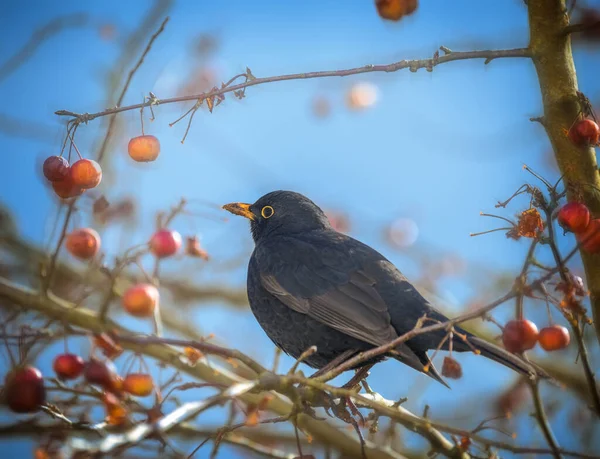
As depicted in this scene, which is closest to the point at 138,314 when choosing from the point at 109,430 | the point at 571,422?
the point at 109,430

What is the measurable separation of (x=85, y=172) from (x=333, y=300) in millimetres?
1506

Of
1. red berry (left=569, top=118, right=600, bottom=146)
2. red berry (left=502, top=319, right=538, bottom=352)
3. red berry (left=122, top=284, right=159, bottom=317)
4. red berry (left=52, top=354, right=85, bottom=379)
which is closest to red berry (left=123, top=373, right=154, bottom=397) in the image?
red berry (left=52, top=354, right=85, bottom=379)

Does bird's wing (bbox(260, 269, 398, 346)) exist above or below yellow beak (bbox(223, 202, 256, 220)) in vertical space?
below

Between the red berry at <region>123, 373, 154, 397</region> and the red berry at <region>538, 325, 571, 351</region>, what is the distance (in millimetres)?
1593

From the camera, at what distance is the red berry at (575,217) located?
2.56 m

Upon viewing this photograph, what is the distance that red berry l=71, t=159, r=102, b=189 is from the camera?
9.36ft

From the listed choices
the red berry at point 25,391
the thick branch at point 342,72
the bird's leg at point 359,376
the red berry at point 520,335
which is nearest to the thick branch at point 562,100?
the thick branch at point 342,72

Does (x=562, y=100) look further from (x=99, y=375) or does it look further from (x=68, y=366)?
(x=68, y=366)

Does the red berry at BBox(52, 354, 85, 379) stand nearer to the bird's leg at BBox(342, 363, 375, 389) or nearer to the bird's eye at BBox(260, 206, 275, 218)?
the bird's leg at BBox(342, 363, 375, 389)

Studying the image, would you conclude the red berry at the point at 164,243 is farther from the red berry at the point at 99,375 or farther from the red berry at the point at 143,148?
the red berry at the point at 99,375

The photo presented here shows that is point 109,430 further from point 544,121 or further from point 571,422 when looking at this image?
point 571,422

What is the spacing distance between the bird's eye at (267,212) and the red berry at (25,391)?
2.51m

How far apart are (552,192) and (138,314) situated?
5.75 ft

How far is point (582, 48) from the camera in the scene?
11.4 feet
